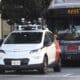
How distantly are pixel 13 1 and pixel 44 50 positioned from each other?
6.59 metres

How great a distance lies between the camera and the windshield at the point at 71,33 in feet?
78.6

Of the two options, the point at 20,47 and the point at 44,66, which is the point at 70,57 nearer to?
the point at 44,66

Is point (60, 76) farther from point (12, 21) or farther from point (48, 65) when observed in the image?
point (12, 21)

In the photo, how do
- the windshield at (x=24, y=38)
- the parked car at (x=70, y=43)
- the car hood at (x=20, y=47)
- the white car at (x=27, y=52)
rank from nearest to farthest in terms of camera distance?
the white car at (x=27, y=52), the car hood at (x=20, y=47), the windshield at (x=24, y=38), the parked car at (x=70, y=43)

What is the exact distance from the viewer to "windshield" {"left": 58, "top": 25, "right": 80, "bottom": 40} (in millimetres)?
23953

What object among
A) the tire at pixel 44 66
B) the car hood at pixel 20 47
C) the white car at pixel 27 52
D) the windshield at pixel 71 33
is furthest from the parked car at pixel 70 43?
the car hood at pixel 20 47

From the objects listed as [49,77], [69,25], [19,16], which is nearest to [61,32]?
[69,25]

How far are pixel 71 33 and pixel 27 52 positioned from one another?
4.81 meters

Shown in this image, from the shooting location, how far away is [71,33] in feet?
78.7

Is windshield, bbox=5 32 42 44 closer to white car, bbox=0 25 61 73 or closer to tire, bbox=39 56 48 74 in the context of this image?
white car, bbox=0 25 61 73

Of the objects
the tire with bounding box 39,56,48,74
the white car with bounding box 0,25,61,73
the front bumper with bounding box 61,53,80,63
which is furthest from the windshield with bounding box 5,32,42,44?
the front bumper with bounding box 61,53,80,63

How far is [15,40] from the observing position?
20844 mm

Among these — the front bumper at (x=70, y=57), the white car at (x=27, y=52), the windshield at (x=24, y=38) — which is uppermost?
the windshield at (x=24, y=38)

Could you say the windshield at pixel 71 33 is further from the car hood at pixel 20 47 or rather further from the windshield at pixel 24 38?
the car hood at pixel 20 47
